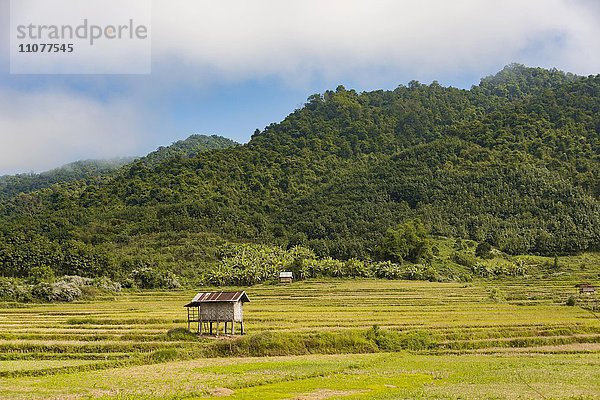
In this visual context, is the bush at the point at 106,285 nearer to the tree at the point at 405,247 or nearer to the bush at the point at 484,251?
the tree at the point at 405,247

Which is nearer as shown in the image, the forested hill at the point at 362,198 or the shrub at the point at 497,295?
the shrub at the point at 497,295

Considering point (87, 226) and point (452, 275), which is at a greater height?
point (87, 226)

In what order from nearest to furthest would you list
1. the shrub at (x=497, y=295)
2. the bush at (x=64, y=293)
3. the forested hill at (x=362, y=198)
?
the shrub at (x=497, y=295)
the bush at (x=64, y=293)
the forested hill at (x=362, y=198)

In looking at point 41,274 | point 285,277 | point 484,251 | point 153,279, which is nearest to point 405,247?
point 484,251

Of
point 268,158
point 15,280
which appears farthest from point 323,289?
A: point 268,158

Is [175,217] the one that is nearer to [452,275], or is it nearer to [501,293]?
[452,275]

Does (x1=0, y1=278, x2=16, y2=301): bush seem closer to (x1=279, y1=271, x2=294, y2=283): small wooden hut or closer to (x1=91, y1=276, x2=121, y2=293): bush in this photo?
(x1=91, y1=276, x2=121, y2=293): bush

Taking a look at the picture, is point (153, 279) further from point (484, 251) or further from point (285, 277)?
point (484, 251)

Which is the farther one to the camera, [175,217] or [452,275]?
[175,217]

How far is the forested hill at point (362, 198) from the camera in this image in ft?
428

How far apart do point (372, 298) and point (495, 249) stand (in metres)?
56.3

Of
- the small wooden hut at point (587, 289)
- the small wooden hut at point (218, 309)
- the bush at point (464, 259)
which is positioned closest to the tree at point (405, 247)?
the bush at point (464, 259)

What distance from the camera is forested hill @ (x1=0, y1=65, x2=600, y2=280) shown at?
→ 13038cm

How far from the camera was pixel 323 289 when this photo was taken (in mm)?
92000
